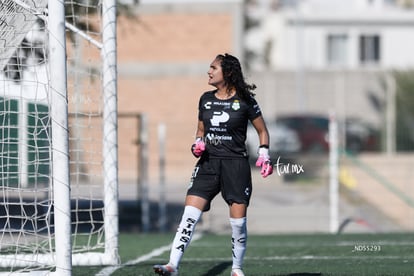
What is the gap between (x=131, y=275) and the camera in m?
9.52

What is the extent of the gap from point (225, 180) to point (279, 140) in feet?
82.1

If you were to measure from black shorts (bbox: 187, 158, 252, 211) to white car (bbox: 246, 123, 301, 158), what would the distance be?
61.3 ft

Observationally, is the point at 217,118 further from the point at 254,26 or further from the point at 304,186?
the point at 254,26

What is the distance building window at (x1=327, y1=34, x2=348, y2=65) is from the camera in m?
52.9

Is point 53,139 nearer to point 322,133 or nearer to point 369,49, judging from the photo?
point 322,133

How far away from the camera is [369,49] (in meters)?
52.8

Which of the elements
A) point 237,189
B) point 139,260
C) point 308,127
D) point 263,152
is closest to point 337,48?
point 308,127

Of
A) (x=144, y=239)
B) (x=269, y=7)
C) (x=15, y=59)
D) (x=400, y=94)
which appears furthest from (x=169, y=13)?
(x=269, y=7)

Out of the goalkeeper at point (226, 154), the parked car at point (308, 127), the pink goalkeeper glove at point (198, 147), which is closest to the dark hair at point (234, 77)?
the goalkeeper at point (226, 154)

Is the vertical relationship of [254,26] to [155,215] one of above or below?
above

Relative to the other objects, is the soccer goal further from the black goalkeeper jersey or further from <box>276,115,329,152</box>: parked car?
<box>276,115,329,152</box>: parked car

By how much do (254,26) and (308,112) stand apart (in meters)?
13.7

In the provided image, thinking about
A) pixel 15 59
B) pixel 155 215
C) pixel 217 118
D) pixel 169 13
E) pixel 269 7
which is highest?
pixel 269 7

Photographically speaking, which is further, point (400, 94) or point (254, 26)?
point (254, 26)
